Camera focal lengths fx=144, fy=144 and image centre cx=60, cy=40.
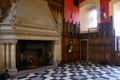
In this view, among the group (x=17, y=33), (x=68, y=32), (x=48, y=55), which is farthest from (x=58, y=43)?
(x=17, y=33)

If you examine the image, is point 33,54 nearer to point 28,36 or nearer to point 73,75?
point 28,36

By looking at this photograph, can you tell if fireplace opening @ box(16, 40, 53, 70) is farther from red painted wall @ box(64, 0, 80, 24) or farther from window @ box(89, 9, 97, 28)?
window @ box(89, 9, 97, 28)

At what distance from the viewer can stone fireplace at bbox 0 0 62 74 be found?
5102 mm

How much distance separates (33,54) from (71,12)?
3719 millimetres

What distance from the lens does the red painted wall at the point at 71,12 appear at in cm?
846

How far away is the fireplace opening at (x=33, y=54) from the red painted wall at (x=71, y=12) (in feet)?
7.21

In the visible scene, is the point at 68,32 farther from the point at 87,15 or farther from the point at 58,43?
the point at 87,15

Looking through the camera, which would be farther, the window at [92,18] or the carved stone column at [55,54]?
the window at [92,18]

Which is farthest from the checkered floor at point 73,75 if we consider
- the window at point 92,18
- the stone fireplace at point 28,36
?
the window at point 92,18

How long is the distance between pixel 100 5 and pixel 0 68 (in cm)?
658

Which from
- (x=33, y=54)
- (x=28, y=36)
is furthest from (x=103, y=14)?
(x=28, y=36)

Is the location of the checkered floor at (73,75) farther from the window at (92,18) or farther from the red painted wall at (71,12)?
the window at (92,18)

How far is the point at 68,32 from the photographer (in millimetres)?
8617

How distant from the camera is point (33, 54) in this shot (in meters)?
6.78
